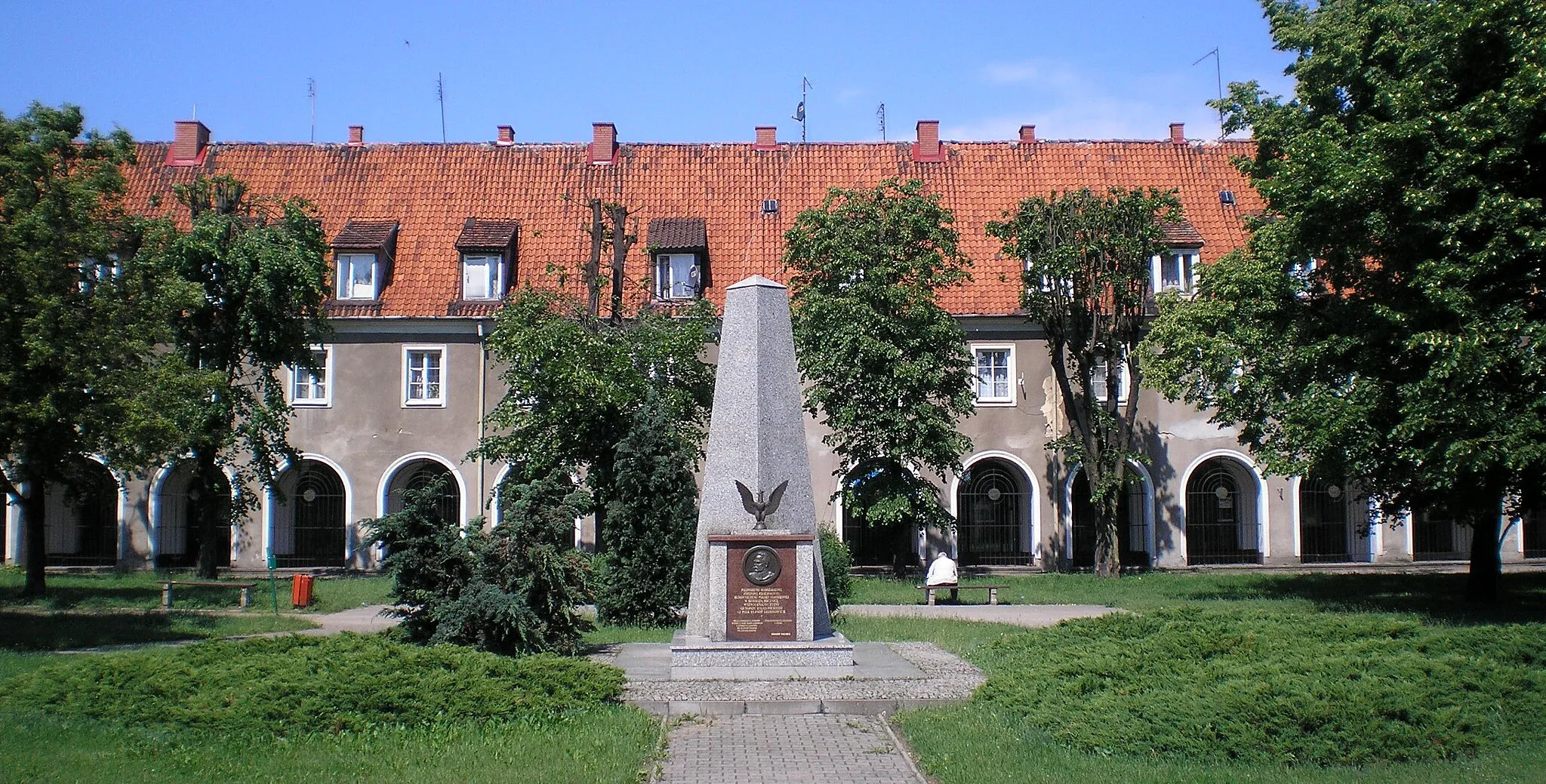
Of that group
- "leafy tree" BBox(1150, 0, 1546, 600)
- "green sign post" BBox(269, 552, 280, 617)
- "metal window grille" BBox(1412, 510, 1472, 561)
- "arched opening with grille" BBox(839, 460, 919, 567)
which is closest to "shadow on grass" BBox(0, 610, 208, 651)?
"green sign post" BBox(269, 552, 280, 617)

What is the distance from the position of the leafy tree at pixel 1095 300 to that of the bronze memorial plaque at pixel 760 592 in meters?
16.8

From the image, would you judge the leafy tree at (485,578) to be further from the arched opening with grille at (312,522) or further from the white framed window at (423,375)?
the arched opening with grille at (312,522)

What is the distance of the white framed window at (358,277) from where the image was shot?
1282 inches

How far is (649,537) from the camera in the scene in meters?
17.3

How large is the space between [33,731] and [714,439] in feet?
21.6

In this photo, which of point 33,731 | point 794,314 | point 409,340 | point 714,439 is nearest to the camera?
point 33,731

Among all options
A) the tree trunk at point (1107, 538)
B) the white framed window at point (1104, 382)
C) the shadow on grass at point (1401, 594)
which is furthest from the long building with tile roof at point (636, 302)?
the shadow on grass at point (1401, 594)

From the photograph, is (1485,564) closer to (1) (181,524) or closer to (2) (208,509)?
(2) (208,509)

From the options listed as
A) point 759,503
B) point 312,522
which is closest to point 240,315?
point 312,522

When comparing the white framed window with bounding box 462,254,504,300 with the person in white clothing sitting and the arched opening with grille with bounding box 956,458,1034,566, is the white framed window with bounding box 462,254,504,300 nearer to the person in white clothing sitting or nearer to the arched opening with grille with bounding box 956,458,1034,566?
the arched opening with grille with bounding box 956,458,1034,566

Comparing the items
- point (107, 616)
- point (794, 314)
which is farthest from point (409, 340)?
point (107, 616)

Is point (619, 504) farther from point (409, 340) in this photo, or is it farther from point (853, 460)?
point (409, 340)

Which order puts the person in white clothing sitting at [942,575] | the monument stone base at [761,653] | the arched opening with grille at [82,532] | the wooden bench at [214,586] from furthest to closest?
the arched opening with grille at [82,532] → the person in white clothing sitting at [942,575] → the wooden bench at [214,586] → the monument stone base at [761,653]

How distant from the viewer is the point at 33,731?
9688 mm
